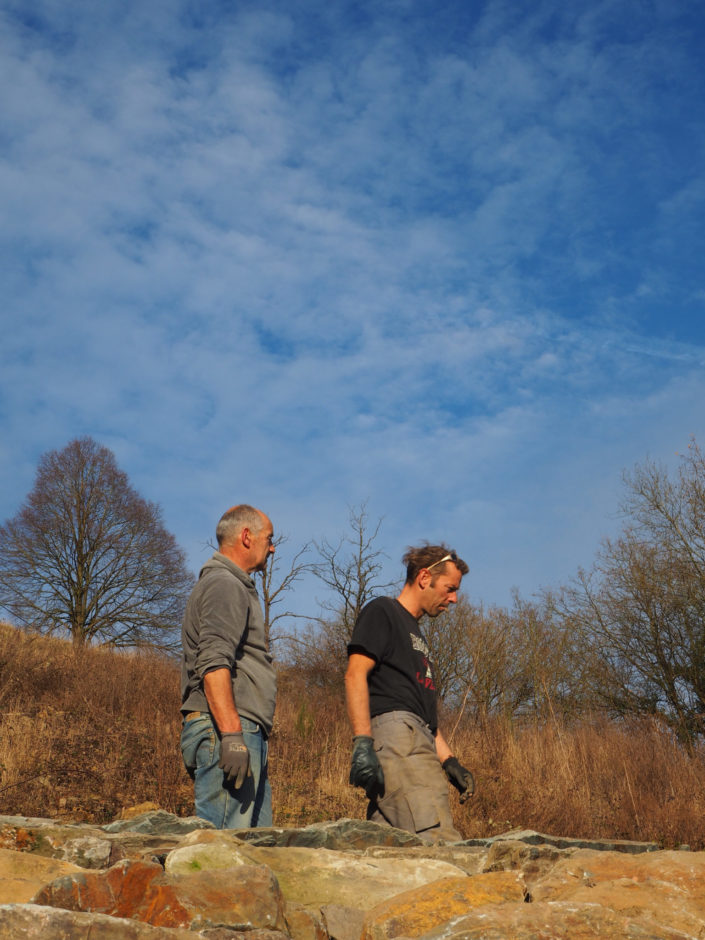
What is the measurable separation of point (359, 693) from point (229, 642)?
0.66 m

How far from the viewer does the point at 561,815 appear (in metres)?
9.18

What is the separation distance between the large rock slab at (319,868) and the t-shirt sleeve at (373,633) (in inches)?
44.9

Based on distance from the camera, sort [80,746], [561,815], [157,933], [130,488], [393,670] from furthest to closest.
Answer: [130,488] < [80,746] < [561,815] < [393,670] < [157,933]

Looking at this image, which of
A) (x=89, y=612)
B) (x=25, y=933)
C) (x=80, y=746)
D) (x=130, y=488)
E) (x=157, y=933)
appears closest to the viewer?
(x=25, y=933)

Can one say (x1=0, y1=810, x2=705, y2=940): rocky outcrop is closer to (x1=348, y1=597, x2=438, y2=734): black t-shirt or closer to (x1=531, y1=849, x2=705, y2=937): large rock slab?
(x1=531, y1=849, x2=705, y2=937): large rock slab

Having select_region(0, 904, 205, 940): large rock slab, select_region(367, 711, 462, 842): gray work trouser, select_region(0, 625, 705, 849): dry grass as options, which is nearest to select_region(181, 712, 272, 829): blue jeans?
select_region(367, 711, 462, 842): gray work trouser

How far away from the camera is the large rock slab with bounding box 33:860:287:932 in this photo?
72.5 inches

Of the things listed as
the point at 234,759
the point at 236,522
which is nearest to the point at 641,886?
the point at 234,759

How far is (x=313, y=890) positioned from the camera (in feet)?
7.52

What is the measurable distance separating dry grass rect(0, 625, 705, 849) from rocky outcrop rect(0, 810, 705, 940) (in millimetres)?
5627

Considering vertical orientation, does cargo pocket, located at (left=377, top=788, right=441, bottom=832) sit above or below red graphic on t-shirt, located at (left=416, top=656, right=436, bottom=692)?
below

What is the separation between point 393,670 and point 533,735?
9244mm

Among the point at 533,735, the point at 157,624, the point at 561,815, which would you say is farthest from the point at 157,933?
the point at 157,624

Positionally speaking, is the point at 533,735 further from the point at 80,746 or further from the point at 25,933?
the point at 25,933
